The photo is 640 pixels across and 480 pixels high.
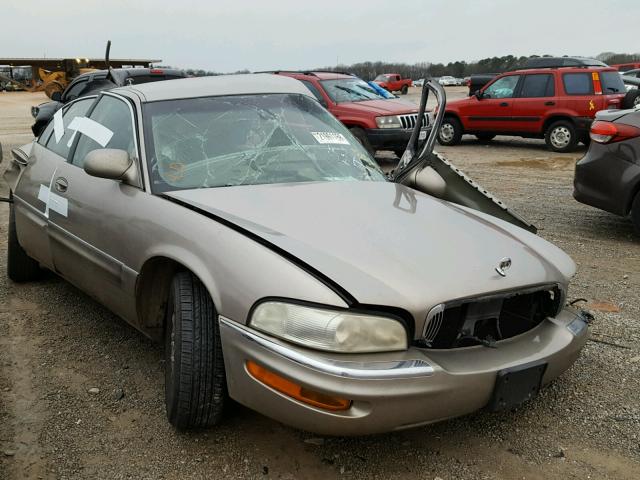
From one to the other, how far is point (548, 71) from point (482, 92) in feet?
4.67

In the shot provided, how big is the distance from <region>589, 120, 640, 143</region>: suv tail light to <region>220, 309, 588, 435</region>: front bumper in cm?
399

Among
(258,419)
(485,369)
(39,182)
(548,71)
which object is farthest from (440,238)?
(548,71)

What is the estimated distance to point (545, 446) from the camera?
2.59m

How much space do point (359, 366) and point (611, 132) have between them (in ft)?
14.9

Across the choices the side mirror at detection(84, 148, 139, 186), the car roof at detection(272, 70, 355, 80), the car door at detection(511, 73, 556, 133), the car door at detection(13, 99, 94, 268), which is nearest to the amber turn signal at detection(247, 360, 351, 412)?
the side mirror at detection(84, 148, 139, 186)

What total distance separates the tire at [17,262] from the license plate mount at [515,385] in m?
3.53

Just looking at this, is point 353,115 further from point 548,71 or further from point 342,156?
point 342,156

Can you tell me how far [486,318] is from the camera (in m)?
2.43

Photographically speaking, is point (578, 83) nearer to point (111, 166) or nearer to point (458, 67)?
point (111, 166)

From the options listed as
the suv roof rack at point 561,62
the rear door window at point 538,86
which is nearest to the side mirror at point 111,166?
the rear door window at point 538,86

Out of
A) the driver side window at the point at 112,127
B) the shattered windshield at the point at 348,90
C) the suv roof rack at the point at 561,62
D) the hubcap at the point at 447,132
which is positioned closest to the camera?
the driver side window at the point at 112,127

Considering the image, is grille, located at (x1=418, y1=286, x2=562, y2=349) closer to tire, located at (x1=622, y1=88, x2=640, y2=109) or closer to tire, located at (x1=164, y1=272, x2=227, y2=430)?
tire, located at (x1=164, y1=272, x2=227, y2=430)

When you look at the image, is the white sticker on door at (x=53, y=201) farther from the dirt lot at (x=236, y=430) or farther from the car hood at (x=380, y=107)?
the car hood at (x=380, y=107)

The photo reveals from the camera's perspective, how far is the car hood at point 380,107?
10648 millimetres
